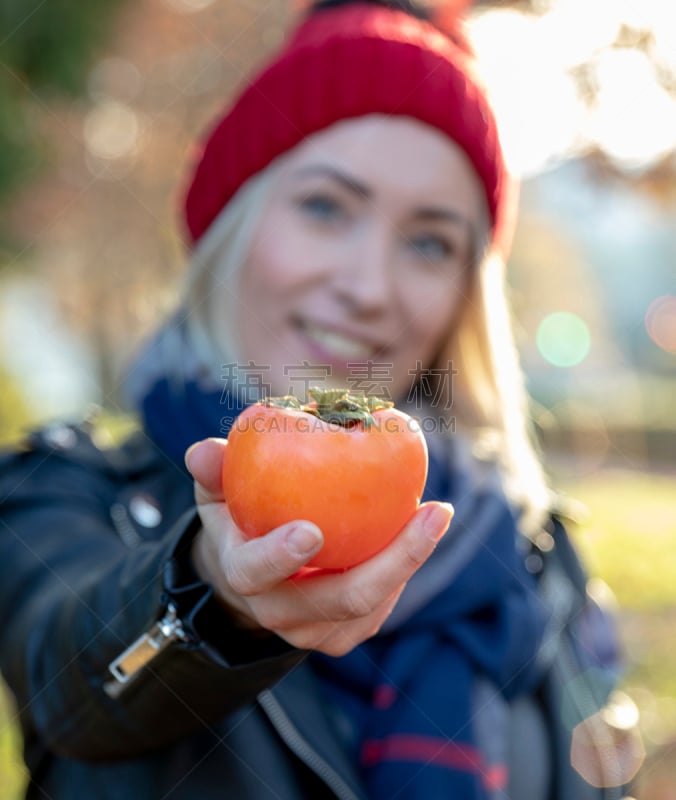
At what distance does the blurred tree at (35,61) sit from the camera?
250 inches

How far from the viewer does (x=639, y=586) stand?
591 cm

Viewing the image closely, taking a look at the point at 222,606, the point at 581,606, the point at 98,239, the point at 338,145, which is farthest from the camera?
the point at 98,239

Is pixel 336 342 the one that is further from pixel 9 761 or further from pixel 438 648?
pixel 9 761

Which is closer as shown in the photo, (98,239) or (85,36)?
(85,36)

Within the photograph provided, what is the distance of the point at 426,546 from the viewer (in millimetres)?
968

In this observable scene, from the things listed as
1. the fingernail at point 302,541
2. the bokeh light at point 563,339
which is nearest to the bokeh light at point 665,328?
the bokeh light at point 563,339

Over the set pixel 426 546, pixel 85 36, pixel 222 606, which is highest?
pixel 85 36

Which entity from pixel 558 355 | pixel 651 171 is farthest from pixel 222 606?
pixel 558 355

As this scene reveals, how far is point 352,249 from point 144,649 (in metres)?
1.13

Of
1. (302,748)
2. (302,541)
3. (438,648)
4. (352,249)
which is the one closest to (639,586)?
(438,648)

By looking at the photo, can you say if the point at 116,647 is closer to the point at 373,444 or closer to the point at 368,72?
the point at 373,444

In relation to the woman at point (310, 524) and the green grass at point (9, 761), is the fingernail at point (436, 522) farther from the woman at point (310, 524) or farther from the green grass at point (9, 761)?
the green grass at point (9, 761)

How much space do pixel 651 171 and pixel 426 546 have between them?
11.7 feet

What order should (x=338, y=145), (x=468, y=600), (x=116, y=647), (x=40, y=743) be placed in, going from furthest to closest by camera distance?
(x=338, y=145) → (x=468, y=600) → (x=40, y=743) → (x=116, y=647)
